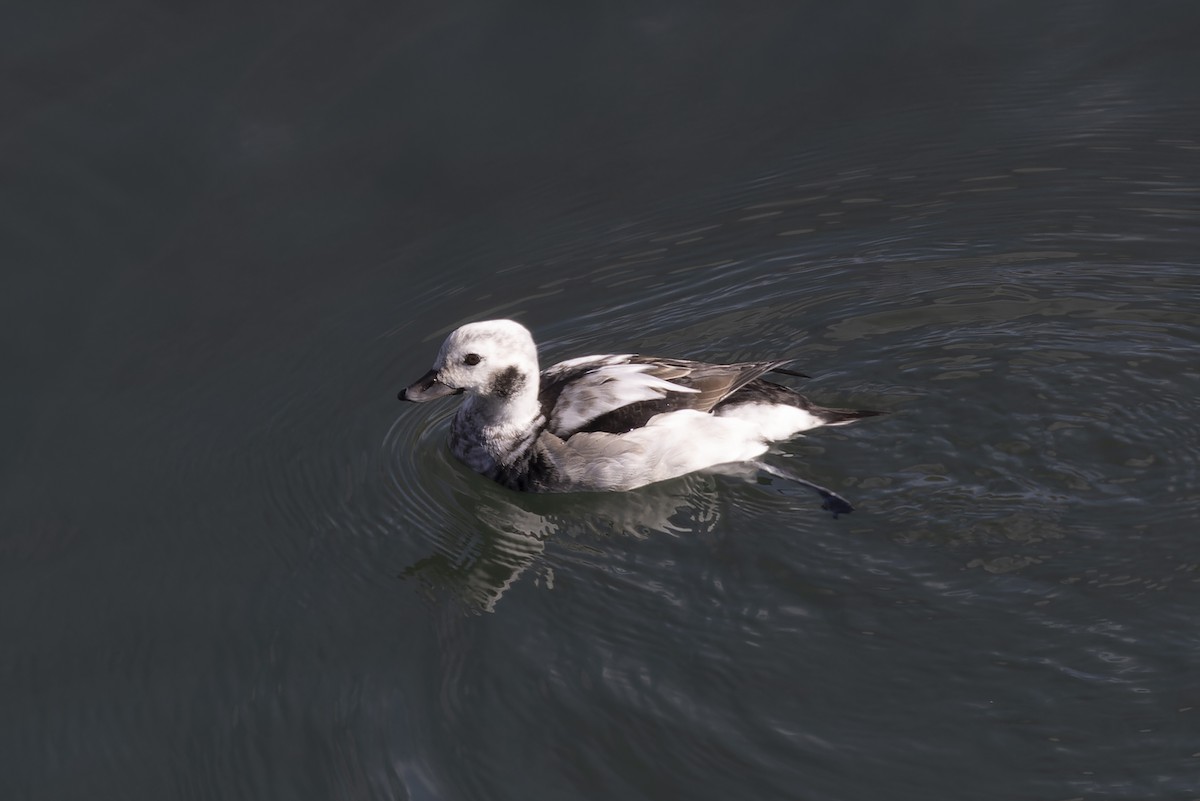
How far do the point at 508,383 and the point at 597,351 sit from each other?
109 centimetres

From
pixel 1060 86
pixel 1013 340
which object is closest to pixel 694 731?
pixel 1013 340

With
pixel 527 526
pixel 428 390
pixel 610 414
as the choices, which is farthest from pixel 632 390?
pixel 428 390

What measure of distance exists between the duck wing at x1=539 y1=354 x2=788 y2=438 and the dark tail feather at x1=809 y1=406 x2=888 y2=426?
0.33 meters

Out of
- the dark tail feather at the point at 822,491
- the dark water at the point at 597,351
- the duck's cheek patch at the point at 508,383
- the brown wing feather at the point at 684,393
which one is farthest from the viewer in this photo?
the duck's cheek patch at the point at 508,383

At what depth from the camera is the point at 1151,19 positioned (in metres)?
10.2

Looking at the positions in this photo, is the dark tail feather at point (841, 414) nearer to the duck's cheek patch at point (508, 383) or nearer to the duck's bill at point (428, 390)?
the duck's cheek patch at point (508, 383)

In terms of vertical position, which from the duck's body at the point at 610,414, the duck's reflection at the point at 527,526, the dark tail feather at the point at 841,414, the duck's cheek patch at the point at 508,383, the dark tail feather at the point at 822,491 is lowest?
the dark tail feather at the point at 822,491

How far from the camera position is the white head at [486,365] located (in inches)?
289

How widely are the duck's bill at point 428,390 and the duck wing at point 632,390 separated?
1.72 feet

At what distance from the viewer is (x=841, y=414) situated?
733 cm

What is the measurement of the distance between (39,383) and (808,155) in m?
4.96

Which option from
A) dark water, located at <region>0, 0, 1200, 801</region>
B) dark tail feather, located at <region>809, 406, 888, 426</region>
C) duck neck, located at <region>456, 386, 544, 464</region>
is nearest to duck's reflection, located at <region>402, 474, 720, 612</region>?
dark water, located at <region>0, 0, 1200, 801</region>

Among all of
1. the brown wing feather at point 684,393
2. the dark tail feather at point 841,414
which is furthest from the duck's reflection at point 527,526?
the dark tail feather at point 841,414

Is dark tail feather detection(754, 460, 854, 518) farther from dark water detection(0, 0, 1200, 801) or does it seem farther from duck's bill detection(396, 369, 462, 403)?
duck's bill detection(396, 369, 462, 403)
